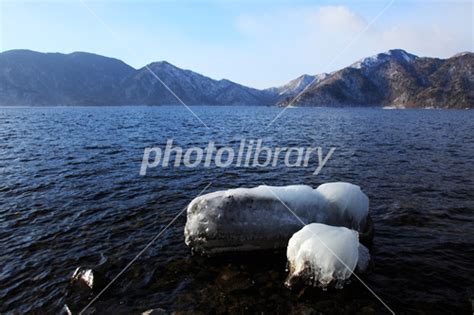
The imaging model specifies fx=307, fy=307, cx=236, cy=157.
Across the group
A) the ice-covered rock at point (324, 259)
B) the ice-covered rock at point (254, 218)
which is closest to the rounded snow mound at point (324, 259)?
the ice-covered rock at point (324, 259)

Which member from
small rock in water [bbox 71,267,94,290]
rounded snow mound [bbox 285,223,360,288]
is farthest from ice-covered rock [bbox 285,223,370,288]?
small rock in water [bbox 71,267,94,290]

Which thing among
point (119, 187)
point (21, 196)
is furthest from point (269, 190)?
point (21, 196)

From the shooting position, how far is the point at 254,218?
11156mm

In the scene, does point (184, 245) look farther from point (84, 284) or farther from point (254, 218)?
point (84, 284)

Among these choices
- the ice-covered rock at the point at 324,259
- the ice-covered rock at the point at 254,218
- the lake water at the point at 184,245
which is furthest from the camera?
the ice-covered rock at the point at 254,218

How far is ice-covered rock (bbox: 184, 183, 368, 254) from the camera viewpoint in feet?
36.5

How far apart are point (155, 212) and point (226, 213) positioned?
18.0ft

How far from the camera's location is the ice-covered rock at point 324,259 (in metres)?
9.12

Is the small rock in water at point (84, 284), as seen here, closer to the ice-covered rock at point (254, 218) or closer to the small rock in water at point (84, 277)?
the small rock in water at point (84, 277)

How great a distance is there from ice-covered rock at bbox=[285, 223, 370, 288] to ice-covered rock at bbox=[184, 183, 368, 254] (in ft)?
5.20

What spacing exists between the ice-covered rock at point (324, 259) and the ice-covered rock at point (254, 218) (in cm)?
158

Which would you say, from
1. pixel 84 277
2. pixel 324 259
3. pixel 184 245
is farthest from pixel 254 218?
pixel 84 277

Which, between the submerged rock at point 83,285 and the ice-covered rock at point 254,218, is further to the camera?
the ice-covered rock at point 254,218

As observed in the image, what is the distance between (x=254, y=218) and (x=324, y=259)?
2940mm
